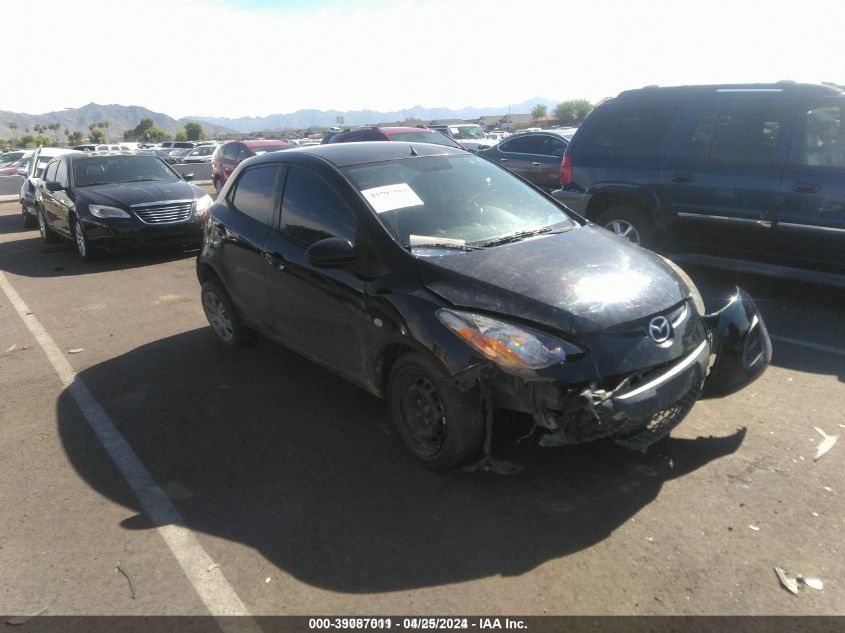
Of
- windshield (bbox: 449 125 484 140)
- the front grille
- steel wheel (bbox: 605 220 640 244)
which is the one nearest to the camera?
steel wheel (bbox: 605 220 640 244)

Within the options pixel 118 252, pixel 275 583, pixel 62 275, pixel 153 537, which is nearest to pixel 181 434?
pixel 153 537

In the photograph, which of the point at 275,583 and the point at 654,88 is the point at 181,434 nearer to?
the point at 275,583

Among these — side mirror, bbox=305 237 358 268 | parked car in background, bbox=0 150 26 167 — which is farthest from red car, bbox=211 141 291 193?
side mirror, bbox=305 237 358 268

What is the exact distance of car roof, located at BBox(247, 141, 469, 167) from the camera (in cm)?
457

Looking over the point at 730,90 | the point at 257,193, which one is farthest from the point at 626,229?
the point at 257,193

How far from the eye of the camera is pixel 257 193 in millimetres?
5168

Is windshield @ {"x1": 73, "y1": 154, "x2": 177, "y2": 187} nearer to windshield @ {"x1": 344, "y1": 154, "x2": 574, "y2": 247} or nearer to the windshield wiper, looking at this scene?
windshield @ {"x1": 344, "y1": 154, "x2": 574, "y2": 247}

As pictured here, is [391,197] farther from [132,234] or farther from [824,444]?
[132,234]

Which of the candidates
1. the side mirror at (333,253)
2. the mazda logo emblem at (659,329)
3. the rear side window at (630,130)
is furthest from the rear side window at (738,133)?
the side mirror at (333,253)

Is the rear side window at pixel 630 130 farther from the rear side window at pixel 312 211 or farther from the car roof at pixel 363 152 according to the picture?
the rear side window at pixel 312 211

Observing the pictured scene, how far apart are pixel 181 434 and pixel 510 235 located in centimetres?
249

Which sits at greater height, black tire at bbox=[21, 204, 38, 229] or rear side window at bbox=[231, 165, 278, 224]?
rear side window at bbox=[231, 165, 278, 224]

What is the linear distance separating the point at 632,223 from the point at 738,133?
1400 mm

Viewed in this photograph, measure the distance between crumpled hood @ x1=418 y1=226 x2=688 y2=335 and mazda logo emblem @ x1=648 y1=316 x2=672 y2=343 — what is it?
5 centimetres
